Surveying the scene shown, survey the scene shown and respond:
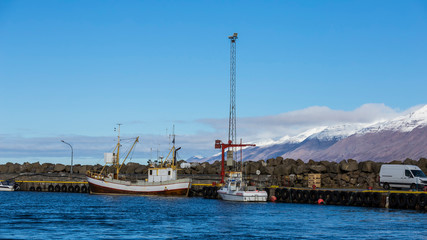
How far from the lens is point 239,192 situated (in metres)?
81.3

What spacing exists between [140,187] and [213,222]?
149 feet

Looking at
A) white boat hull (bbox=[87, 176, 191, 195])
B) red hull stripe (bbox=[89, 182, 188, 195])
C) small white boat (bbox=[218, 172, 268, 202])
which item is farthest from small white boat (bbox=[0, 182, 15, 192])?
small white boat (bbox=[218, 172, 268, 202])

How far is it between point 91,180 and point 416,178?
60781 millimetres

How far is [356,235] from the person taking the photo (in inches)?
1868

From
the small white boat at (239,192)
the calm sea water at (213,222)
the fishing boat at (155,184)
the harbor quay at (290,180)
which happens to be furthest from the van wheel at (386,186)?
the fishing boat at (155,184)

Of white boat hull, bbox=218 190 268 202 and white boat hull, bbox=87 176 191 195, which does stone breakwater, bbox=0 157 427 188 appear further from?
white boat hull, bbox=218 190 268 202

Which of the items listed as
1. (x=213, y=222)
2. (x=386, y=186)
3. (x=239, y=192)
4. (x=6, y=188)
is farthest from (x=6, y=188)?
(x=386, y=186)

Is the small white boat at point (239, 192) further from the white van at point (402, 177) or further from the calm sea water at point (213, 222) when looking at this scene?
the white van at point (402, 177)

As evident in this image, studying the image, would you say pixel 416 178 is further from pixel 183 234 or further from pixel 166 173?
pixel 166 173

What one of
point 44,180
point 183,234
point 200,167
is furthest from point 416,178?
point 44,180

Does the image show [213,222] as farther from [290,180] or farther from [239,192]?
[290,180]

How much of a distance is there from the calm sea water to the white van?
7.11m

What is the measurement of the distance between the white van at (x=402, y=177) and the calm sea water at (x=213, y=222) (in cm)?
711

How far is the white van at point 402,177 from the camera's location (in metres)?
70.9
